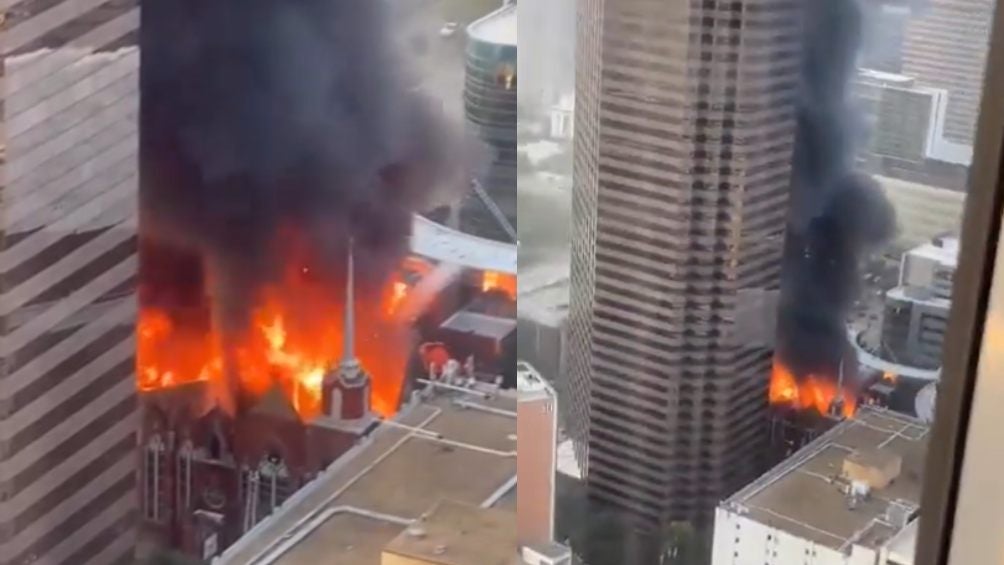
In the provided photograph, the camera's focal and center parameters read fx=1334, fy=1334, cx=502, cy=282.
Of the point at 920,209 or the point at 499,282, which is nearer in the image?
the point at 920,209

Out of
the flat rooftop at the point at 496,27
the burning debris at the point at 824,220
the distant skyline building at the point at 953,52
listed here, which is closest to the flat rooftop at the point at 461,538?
the burning debris at the point at 824,220

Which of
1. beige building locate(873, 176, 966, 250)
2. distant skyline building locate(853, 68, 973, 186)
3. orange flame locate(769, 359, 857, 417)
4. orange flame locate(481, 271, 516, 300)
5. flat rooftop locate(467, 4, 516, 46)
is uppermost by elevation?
flat rooftop locate(467, 4, 516, 46)

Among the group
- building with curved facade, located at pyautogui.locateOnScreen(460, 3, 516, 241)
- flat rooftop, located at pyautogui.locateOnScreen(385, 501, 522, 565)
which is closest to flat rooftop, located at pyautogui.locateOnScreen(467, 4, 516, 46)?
building with curved facade, located at pyautogui.locateOnScreen(460, 3, 516, 241)

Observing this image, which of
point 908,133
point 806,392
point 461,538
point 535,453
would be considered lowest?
point 461,538

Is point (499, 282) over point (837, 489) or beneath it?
over

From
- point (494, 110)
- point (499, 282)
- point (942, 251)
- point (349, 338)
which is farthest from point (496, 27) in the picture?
point (942, 251)

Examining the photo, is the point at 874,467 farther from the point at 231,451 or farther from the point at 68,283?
the point at 68,283

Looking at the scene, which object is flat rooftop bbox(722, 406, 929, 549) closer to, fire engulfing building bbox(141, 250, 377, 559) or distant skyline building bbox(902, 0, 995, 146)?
distant skyline building bbox(902, 0, 995, 146)
